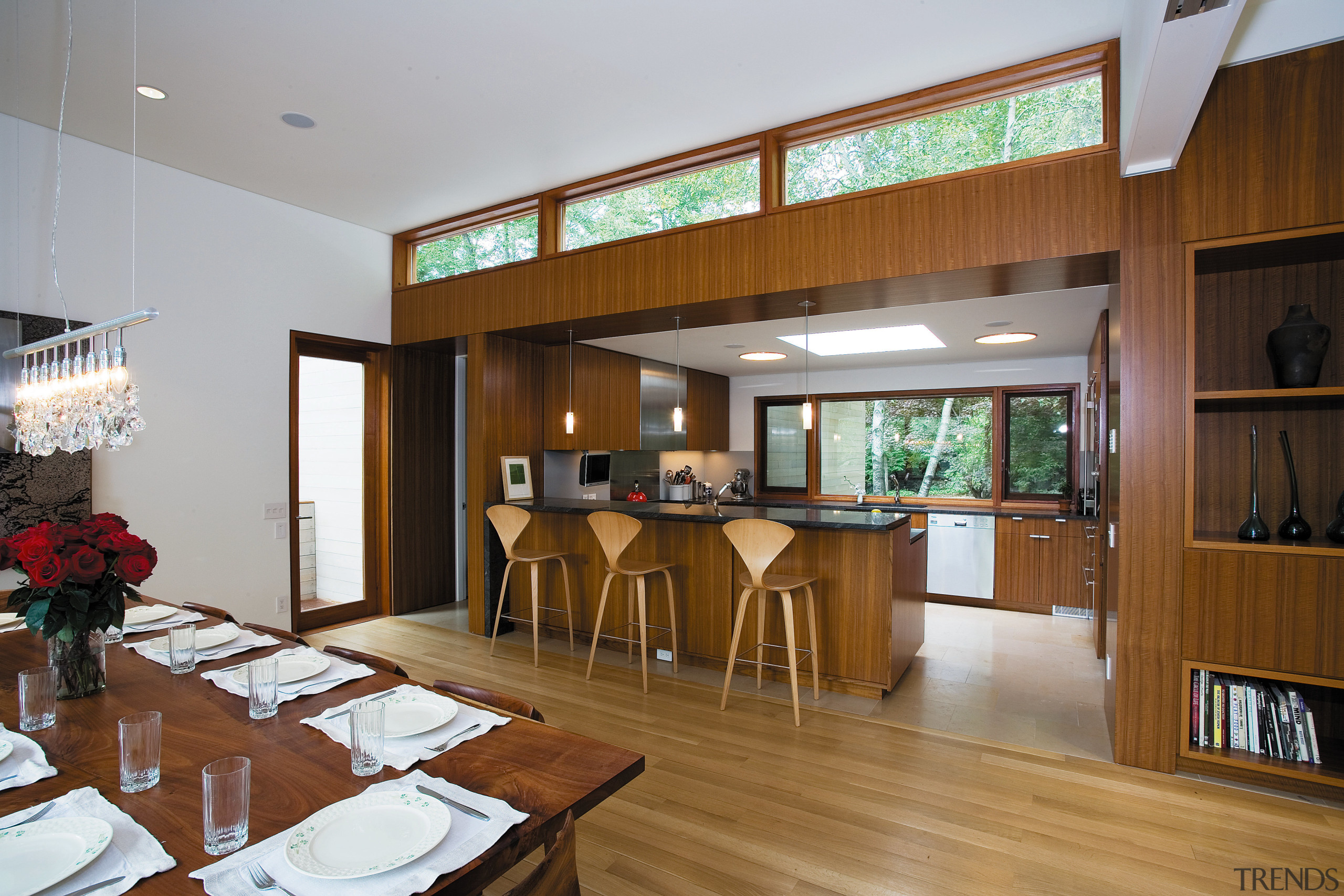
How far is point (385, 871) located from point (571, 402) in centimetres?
459

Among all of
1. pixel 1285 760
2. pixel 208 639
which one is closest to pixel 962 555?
pixel 1285 760

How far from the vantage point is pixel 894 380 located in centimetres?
706

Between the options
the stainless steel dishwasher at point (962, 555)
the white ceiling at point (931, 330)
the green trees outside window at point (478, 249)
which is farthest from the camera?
the stainless steel dishwasher at point (962, 555)

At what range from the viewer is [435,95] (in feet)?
10.8

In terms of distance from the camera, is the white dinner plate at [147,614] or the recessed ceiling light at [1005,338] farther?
the recessed ceiling light at [1005,338]

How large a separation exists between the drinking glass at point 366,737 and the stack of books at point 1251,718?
3.09 metres

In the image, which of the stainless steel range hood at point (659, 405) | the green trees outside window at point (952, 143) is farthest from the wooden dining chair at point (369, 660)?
the stainless steel range hood at point (659, 405)

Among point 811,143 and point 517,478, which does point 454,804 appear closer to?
point 811,143

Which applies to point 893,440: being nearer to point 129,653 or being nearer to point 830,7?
point 830,7

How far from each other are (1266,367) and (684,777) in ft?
10.0

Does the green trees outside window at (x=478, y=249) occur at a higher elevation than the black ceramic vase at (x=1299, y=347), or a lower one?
higher

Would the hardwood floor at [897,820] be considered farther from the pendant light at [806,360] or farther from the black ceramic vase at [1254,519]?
the pendant light at [806,360]

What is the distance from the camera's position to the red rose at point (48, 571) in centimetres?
169

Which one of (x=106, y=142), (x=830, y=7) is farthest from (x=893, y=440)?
(x=106, y=142)
